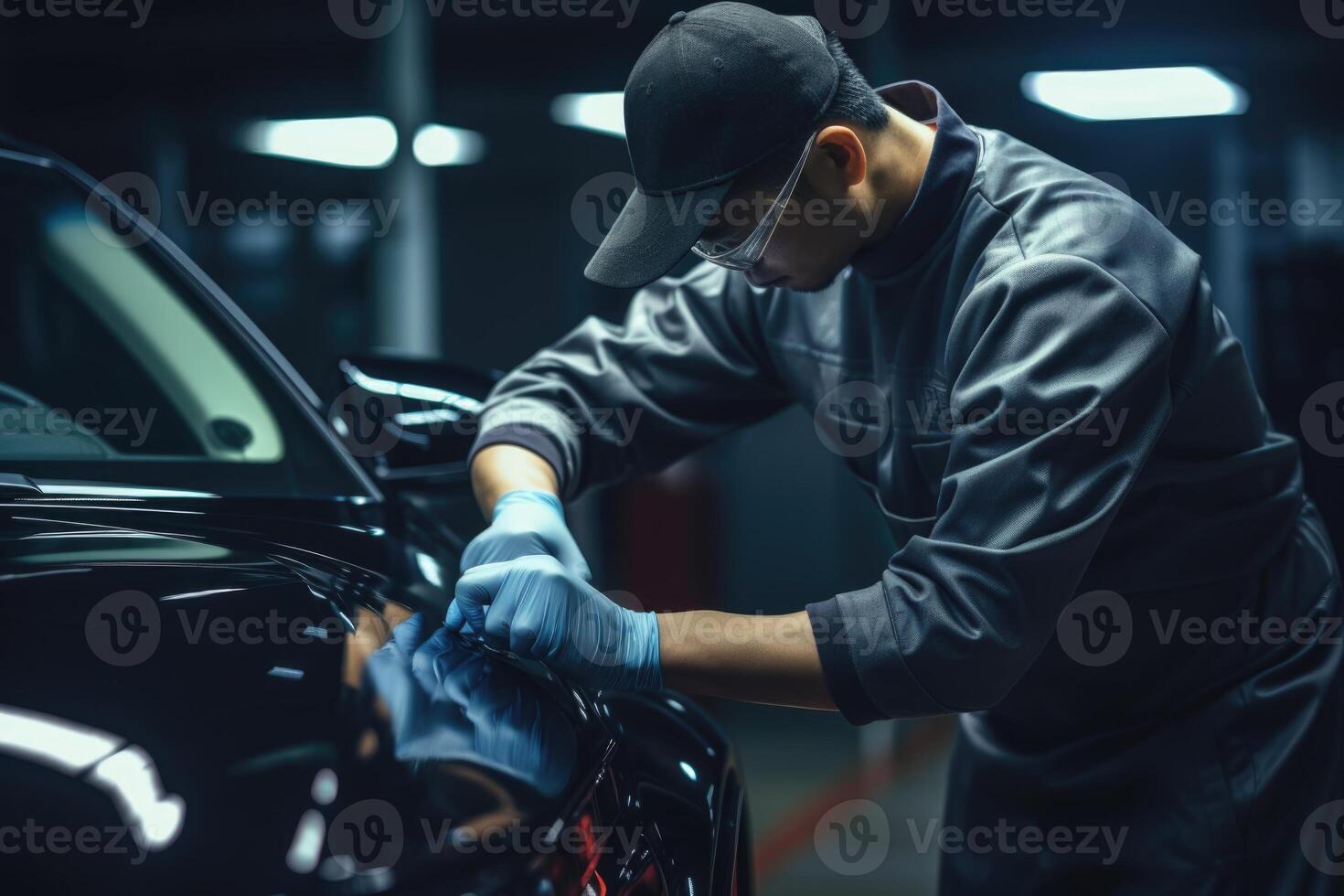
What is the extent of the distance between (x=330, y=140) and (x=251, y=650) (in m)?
4.04

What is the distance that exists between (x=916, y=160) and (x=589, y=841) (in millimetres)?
846

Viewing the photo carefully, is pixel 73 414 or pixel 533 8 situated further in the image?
pixel 533 8

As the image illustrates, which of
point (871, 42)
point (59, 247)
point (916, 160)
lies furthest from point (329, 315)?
point (916, 160)

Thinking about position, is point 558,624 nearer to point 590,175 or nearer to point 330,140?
point 590,175

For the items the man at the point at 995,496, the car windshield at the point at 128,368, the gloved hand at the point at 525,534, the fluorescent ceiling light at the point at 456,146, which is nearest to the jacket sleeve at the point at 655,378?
the man at the point at 995,496

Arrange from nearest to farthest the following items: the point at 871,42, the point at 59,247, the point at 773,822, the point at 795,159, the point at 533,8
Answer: the point at 795,159, the point at 59,247, the point at 773,822, the point at 871,42, the point at 533,8

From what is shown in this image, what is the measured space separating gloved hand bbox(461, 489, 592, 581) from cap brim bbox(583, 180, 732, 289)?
0.30 meters

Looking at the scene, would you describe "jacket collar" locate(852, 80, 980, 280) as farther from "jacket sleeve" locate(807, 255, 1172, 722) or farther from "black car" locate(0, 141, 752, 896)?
"black car" locate(0, 141, 752, 896)

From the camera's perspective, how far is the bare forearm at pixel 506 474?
146 cm

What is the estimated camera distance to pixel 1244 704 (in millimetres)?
1340

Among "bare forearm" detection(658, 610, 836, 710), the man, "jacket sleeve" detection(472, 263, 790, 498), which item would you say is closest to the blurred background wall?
"jacket sleeve" detection(472, 263, 790, 498)

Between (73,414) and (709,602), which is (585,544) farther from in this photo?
(73,414)

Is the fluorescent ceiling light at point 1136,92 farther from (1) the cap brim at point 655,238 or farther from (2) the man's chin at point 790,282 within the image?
(1) the cap brim at point 655,238

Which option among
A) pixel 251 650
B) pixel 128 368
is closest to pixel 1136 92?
pixel 128 368
